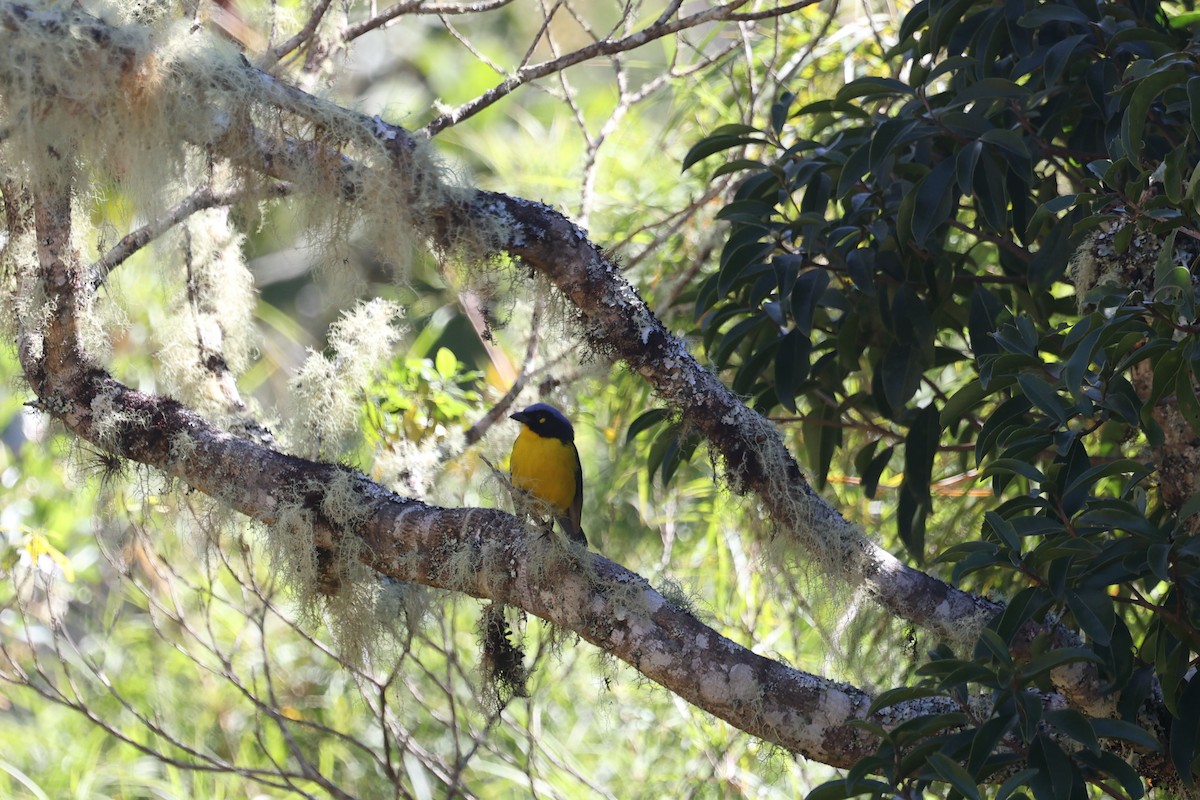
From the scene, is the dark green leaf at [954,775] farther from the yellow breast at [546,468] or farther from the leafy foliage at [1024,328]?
the yellow breast at [546,468]

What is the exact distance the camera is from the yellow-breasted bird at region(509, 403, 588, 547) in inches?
111

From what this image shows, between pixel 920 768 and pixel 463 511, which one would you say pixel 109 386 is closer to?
pixel 463 511

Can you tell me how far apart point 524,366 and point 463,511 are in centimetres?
135

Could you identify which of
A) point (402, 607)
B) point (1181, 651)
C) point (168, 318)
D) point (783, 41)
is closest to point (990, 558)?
point (1181, 651)

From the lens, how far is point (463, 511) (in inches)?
80.3

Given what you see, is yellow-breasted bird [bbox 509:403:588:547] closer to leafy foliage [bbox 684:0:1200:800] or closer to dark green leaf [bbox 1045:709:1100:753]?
leafy foliage [bbox 684:0:1200:800]

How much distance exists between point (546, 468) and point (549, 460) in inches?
0.9

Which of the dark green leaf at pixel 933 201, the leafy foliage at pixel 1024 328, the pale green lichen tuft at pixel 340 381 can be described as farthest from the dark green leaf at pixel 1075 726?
the pale green lichen tuft at pixel 340 381

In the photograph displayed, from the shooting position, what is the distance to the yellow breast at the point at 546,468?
2824 millimetres

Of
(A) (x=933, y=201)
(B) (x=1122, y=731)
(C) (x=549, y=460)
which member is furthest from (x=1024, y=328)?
(C) (x=549, y=460)

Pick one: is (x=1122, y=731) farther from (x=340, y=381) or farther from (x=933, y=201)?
(x=340, y=381)

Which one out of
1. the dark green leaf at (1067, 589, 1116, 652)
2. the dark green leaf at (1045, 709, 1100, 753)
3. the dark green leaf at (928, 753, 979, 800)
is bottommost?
the dark green leaf at (928, 753, 979, 800)

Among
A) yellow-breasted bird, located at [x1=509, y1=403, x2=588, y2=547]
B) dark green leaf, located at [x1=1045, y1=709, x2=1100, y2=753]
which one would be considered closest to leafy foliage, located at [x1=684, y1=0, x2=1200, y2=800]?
dark green leaf, located at [x1=1045, y1=709, x2=1100, y2=753]

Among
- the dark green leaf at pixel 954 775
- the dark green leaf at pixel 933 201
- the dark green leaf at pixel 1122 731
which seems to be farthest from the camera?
the dark green leaf at pixel 933 201
